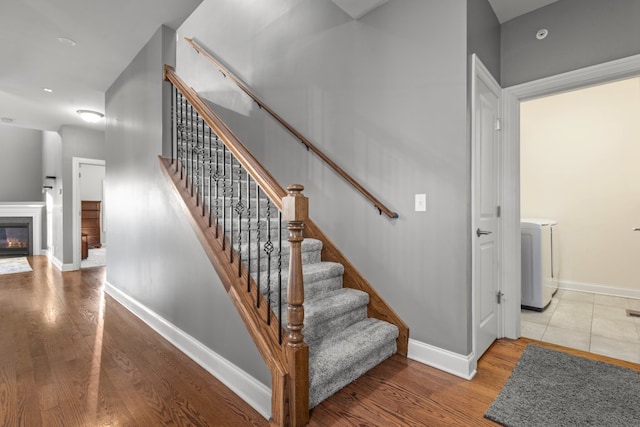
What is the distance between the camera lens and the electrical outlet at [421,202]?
220cm

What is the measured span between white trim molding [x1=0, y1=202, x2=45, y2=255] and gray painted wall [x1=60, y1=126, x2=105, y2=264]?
275 centimetres

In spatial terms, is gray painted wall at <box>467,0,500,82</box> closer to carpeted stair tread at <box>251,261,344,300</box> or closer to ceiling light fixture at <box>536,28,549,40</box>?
ceiling light fixture at <box>536,28,549,40</box>

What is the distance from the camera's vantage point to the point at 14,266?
607 centimetres

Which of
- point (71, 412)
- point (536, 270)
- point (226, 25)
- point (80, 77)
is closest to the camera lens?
point (71, 412)

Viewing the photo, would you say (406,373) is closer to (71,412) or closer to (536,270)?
(71,412)

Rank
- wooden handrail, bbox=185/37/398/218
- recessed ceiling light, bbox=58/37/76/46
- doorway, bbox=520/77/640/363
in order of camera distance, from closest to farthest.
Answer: wooden handrail, bbox=185/37/398/218 < recessed ceiling light, bbox=58/37/76/46 < doorway, bbox=520/77/640/363

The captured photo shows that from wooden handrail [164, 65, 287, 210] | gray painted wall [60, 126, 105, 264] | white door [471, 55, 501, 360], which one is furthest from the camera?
gray painted wall [60, 126, 105, 264]

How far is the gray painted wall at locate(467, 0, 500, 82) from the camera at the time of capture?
2.06 m

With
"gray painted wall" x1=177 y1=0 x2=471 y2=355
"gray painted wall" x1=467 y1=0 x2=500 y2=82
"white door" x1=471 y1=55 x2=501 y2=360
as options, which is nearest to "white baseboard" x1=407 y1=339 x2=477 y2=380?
"gray painted wall" x1=177 y1=0 x2=471 y2=355

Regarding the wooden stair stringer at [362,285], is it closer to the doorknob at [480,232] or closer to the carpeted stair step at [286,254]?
the carpeted stair step at [286,254]

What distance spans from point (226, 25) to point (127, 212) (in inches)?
115

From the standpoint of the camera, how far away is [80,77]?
3936 mm

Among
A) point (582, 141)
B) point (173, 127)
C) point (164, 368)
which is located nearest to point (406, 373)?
point (164, 368)

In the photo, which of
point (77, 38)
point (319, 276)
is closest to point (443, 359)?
point (319, 276)
